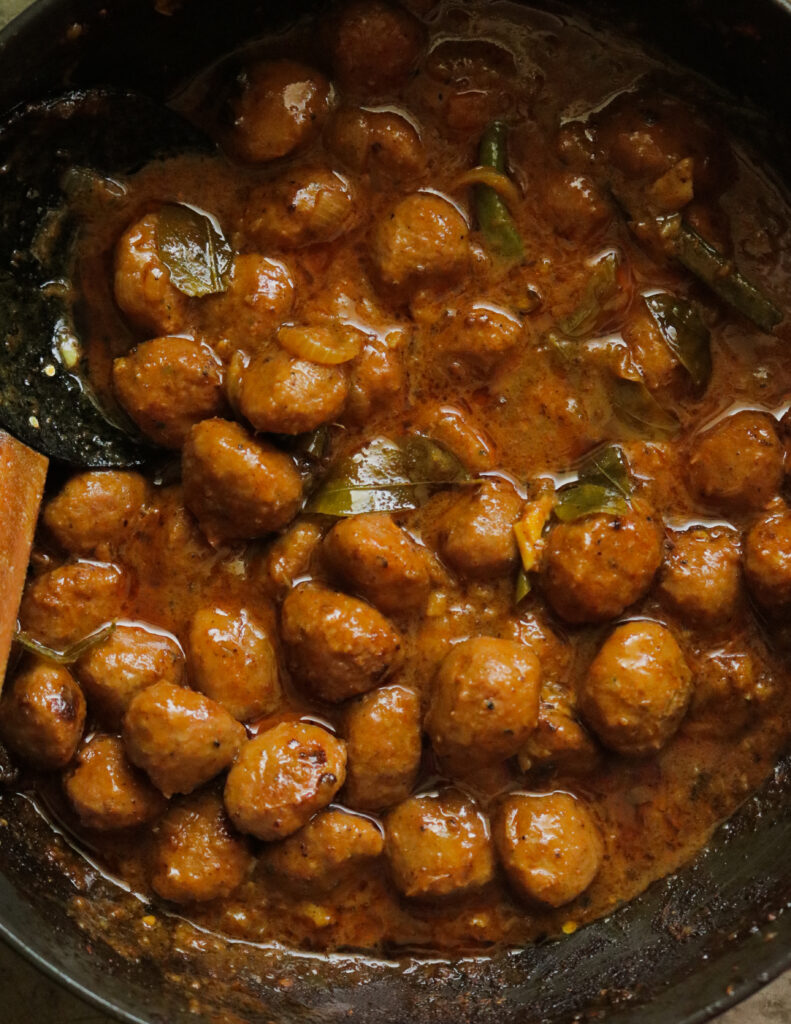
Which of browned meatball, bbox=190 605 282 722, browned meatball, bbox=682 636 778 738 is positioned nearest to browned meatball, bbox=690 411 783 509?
browned meatball, bbox=682 636 778 738

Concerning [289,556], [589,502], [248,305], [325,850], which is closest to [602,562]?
[589,502]

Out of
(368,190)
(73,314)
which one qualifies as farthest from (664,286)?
(73,314)

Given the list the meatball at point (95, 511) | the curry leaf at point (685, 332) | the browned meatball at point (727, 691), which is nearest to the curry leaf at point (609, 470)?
the curry leaf at point (685, 332)

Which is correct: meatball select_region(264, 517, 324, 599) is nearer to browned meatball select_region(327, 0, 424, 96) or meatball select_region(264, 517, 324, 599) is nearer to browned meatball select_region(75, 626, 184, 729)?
browned meatball select_region(75, 626, 184, 729)

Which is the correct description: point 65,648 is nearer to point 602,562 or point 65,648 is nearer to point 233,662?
point 233,662

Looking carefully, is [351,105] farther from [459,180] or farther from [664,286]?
[664,286]

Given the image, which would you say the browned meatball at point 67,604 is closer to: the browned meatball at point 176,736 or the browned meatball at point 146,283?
the browned meatball at point 176,736
